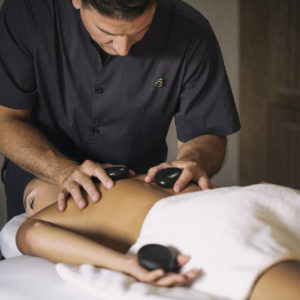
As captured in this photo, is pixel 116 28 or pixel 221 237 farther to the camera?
pixel 116 28

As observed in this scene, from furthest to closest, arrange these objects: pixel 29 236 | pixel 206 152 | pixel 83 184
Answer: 1. pixel 206 152
2. pixel 83 184
3. pixel 29 236

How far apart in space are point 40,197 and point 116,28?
0.60m

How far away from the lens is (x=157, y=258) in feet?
3.11

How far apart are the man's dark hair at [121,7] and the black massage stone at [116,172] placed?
394mm

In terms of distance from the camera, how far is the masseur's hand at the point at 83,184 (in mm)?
1233

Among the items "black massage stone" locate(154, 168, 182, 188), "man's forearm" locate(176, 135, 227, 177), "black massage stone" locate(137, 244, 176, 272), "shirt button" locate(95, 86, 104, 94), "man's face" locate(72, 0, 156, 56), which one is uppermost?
"man's face" locate(72, 0, 156, 56)

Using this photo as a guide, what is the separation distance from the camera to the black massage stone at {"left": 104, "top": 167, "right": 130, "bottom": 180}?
128 centimetres

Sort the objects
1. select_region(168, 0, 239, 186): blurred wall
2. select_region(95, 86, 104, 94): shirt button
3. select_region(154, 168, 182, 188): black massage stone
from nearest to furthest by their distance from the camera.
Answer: select_region(154, 168, 182, 188): black massage stone → select_region(95, 86, 104, 94): shirt button → select_region(168, 0, 239, 186): blurred wall

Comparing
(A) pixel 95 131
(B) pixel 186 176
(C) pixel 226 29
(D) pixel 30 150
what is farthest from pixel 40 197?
(C) pixel 226 29

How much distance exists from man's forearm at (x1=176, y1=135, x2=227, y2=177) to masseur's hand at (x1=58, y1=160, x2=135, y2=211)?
1.32 ft

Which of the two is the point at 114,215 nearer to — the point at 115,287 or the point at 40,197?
the point at 115,287

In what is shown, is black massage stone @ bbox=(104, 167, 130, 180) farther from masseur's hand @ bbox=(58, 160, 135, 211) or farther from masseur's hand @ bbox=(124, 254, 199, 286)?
masseur's hand @ bbox=(124, 254, 199, 286)

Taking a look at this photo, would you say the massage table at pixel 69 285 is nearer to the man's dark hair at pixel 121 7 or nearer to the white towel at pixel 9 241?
the white towel at pixel 9 241

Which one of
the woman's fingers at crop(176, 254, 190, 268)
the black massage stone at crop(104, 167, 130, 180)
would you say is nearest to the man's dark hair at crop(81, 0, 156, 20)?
the black massage stone at crop(104, 167, 130, 180)
